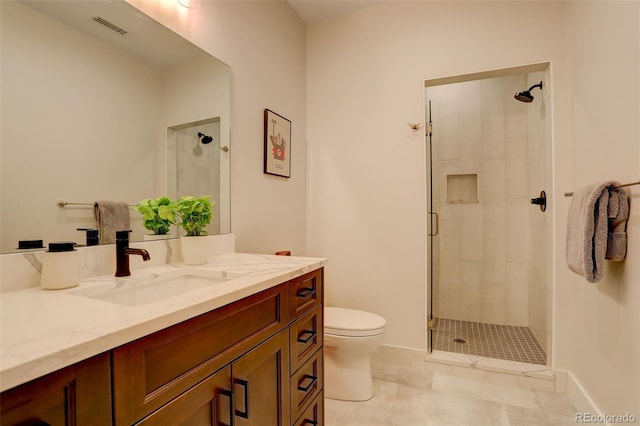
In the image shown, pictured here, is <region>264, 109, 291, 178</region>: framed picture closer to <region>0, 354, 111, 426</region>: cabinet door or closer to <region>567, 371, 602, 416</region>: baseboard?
<region>0, 354, 111, 426</region>: cabinet door

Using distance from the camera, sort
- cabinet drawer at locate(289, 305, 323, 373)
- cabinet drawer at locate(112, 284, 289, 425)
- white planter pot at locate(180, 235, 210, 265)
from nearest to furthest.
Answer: cabinet drawer at locate(112, 284, 289, 425) → cabinet drawer at locate(289, 305, 323, 373) → white planter pot at locate(180, 235, 210, 265)

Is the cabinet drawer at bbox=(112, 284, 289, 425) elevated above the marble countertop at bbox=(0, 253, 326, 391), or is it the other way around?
the marble countertop at bbox=(0, 253, 326, 391)

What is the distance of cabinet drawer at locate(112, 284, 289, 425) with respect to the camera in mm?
582

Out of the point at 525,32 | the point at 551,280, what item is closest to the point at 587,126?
the point at 525,32

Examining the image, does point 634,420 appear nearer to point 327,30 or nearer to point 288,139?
point 288,139

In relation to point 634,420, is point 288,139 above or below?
above

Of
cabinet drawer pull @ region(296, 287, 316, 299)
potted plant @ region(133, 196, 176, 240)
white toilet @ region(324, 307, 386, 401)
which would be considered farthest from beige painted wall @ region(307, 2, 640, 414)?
potted plant @ region(133, 196, 176, 240)

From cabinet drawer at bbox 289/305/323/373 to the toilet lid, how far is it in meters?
0.41

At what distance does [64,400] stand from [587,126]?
2292mm

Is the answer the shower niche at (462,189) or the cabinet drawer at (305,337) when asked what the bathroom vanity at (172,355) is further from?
the shower niche at (462,189)

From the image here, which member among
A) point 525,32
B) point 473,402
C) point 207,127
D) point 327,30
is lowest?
point 473,402

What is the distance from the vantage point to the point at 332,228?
97.8 inches

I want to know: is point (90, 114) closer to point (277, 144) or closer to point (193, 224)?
point (193, 224)

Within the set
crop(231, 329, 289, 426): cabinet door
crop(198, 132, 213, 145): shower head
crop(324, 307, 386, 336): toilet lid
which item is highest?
crop(198, 132, 213, 145): shower head
